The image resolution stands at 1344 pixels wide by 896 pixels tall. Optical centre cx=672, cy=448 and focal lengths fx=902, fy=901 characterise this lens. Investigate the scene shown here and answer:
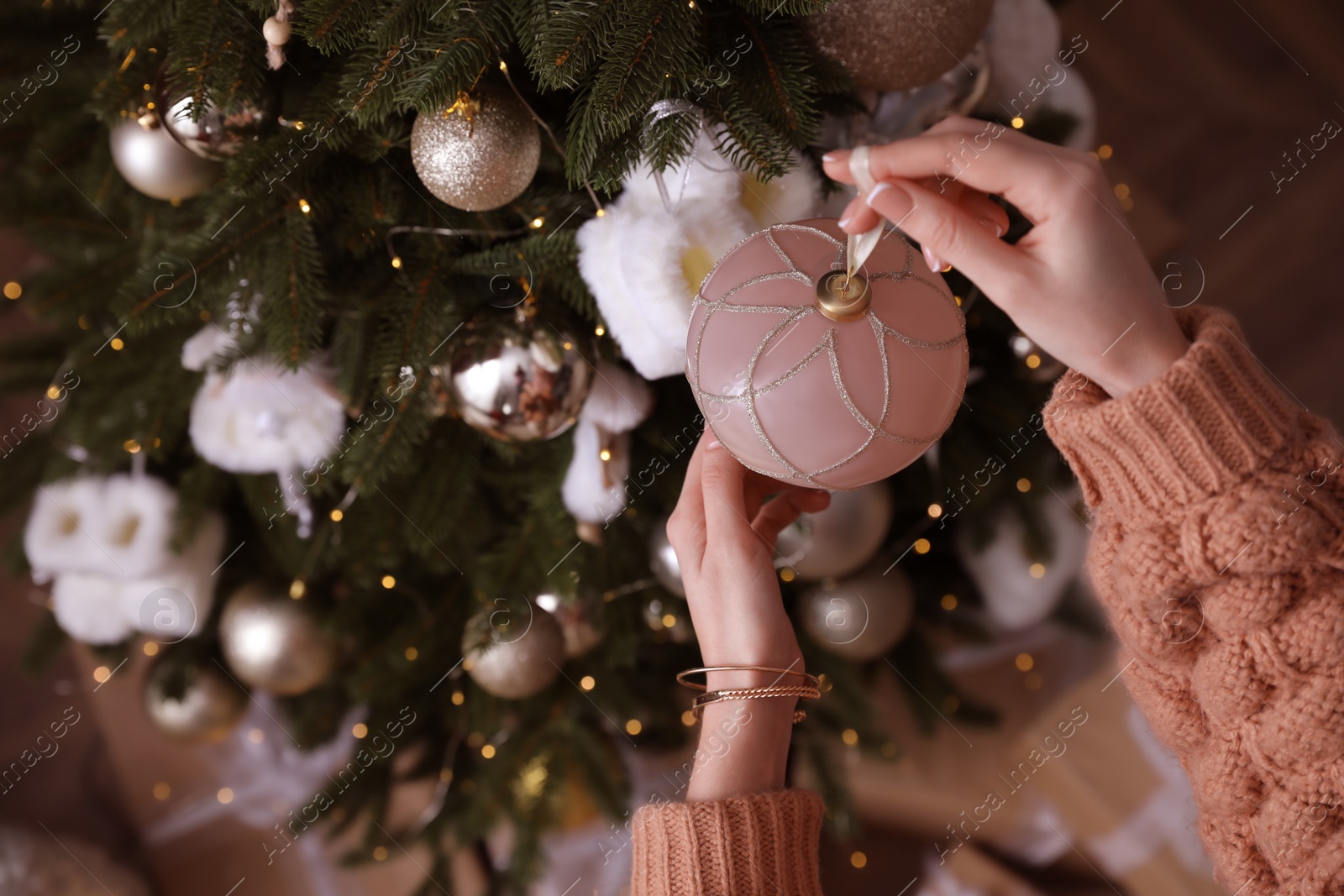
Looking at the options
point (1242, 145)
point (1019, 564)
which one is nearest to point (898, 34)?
point (1019, 564)

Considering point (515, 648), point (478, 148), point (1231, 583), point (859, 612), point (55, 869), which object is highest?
point (1231, 583)

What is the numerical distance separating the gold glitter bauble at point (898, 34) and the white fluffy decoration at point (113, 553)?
0.88 metres

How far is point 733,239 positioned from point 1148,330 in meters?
0.30

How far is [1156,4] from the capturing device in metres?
1.94

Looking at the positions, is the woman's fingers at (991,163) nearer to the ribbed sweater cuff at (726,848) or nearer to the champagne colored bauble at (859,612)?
the ribbed sweater cuff at (726,848)

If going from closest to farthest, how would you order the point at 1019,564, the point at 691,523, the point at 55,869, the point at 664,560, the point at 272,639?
the point at 691,523 < the point at 664,560 < the point at 272,639 < the point at 1019,564 < the point at 55,869

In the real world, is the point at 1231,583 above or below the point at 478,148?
above

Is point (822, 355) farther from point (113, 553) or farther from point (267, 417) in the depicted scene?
point (113, 553)

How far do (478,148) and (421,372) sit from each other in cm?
23

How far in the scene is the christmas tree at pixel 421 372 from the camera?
695 millimetres

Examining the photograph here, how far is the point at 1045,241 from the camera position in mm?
Result: 529

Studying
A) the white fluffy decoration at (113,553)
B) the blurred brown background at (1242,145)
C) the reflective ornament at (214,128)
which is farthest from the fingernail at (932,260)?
the blurred brown background at (1242,145)

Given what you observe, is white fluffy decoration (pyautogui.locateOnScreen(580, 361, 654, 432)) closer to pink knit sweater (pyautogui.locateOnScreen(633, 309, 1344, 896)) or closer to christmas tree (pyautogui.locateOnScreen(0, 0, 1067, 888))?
christmas tree (pyautogui.locateOnScreen(0, 0, 1067, 888))

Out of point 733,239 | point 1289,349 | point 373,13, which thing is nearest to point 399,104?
point 373,13
